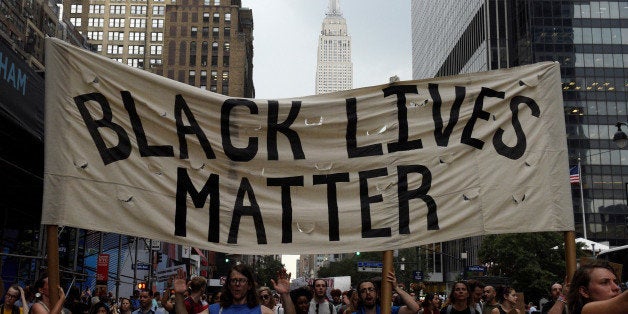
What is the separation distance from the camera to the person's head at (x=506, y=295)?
922 centimetres

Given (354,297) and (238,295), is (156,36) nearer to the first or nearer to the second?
(354,297)

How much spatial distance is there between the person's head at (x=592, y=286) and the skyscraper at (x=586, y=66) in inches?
2870

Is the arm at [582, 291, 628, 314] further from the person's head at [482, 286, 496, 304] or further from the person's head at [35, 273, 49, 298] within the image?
the person's head at [482, 286, 496, 304]

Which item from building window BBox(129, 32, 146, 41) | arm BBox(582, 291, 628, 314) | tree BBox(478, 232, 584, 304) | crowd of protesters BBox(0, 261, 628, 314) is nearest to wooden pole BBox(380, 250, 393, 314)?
crowd of protesters BBox(0, 261, 628, 314)

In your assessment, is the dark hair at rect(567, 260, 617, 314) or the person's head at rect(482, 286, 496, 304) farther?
the person's head at rect(482, 286, 496, 304)

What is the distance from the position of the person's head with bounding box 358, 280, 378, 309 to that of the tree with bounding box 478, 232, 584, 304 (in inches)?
1513

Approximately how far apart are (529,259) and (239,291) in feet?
135

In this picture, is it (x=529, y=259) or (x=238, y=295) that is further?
(x=529, y=259)

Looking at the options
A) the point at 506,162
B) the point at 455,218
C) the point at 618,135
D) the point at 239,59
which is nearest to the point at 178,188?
the point at 455,218

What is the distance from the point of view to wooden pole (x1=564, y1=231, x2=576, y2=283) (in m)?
5.32

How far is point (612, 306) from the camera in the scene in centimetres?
279

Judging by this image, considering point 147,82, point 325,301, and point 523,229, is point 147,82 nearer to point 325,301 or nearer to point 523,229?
point 523,229

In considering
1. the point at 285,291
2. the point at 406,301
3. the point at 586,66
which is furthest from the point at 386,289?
the point at 586,66

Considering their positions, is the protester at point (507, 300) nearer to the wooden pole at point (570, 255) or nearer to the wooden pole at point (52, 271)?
the wooden pole at point (570, 255)
